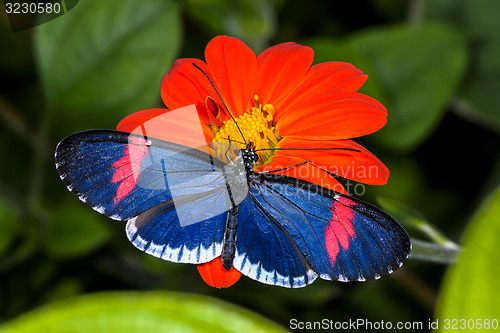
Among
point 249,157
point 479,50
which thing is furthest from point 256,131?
point 479,50

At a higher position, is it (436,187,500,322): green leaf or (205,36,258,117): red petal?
(205,36,258,117): red petal

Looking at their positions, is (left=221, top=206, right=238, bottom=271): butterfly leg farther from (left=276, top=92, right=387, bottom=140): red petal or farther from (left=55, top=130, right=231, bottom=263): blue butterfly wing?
(left=276, top=92, right=387, bottom=140): red petal

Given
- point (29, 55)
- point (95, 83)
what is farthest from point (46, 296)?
point (29, 55)

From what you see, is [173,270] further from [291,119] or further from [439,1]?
[439,1]

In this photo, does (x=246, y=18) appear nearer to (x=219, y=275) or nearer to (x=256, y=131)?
(x=256, y=131)

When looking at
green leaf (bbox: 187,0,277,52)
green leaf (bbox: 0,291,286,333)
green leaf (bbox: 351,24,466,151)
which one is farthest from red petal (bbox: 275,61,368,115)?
green leaf (bbox: 351,24,466,151)

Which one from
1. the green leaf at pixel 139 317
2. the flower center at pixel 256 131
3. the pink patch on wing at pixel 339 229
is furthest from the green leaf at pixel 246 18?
the green leaf at pixel 139 317
